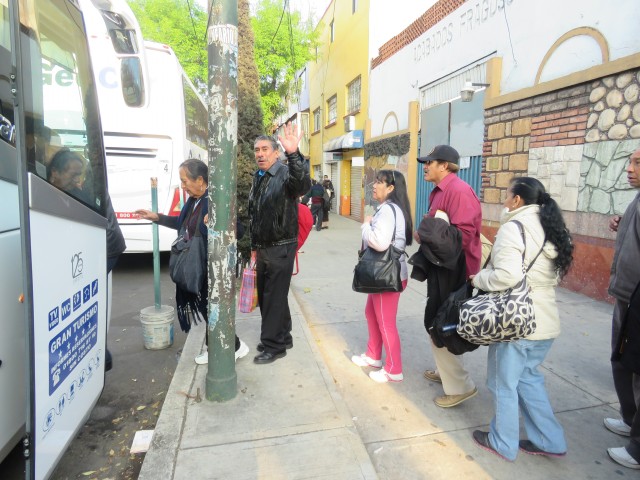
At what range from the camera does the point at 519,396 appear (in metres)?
2.53

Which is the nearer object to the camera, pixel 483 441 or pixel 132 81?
pixel 483 441

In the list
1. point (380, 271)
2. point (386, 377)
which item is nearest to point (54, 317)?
point (380, 271)

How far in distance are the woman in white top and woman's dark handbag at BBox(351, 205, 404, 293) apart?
0.17ft

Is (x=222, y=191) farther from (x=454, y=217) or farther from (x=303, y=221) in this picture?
(x=454, y=217)

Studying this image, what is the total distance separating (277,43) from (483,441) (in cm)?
1901

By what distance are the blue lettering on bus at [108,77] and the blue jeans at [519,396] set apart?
6.70 meters

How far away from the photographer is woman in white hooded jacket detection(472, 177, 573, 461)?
2.29 m

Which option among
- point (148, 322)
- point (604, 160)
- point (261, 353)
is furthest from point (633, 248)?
point (148, 322)

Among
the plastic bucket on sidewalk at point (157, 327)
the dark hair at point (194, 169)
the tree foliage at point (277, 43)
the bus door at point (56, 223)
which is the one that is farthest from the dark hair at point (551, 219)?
the tree foliage at point (277, 43)

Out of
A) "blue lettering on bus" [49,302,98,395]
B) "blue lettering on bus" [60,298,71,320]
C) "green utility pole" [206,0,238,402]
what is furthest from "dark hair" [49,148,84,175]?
"green utility pole" [206,0,238,402]

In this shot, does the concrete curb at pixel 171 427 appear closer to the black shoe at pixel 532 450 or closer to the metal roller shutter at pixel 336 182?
the black shoe at pixel 532 450

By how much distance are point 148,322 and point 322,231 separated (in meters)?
9.27

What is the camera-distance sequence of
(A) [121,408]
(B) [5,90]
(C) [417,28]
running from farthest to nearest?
(C) [417,28] → (A) [121,408] → (B) [5,90]

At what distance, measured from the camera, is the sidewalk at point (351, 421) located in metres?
2.41
